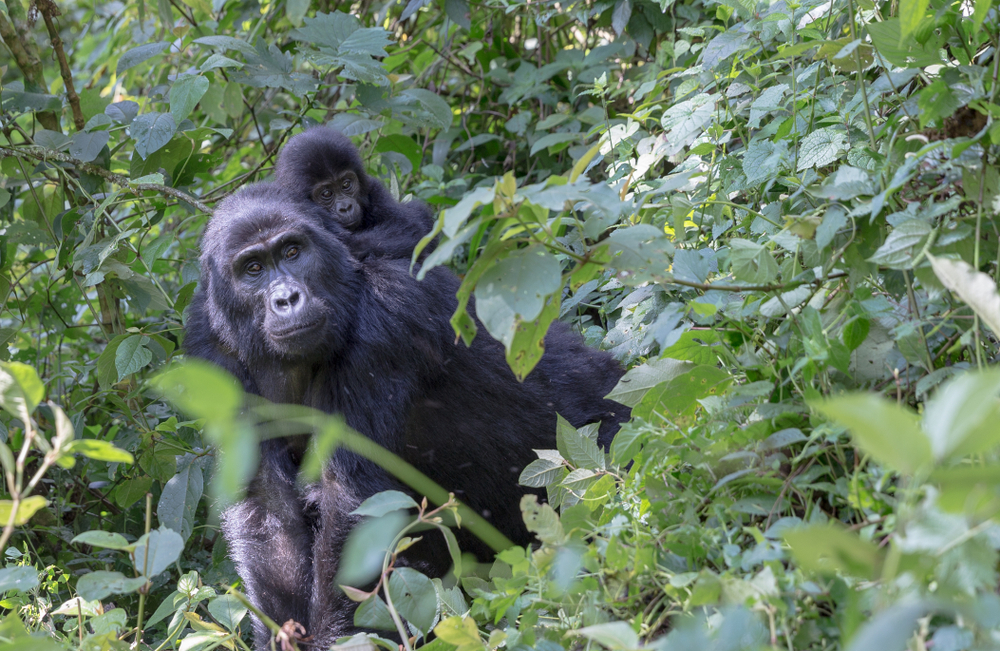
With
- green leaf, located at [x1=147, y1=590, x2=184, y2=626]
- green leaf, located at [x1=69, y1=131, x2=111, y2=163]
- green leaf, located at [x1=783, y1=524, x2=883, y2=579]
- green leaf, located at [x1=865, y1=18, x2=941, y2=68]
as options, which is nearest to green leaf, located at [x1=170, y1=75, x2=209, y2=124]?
green leaf, located at [x1=69, y1=131, x2=111, y2=163]

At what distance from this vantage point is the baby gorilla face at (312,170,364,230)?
3.96m

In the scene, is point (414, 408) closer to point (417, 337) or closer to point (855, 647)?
point (417, 337)

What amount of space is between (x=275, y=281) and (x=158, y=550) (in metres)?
1.56

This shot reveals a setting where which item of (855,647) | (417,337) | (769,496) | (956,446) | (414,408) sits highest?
(956,446)

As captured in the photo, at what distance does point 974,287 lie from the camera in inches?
56.8

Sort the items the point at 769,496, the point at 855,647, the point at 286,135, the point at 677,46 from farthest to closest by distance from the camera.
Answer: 1. the point at 286,135
2. the point at 677,46
3. the point at 769,496
4. the point at 855,647

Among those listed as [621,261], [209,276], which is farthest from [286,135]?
[621,261]

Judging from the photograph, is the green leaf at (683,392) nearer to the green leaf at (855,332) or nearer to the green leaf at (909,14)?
the green leaf at (855,332)

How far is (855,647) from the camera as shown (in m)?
0.92

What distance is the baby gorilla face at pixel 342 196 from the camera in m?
3.96

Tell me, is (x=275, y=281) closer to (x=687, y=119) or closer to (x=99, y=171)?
(x=99, y=171)

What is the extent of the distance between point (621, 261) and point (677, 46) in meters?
2.52

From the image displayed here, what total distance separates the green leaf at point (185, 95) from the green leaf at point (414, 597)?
245cm

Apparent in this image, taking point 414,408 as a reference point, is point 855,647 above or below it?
above
